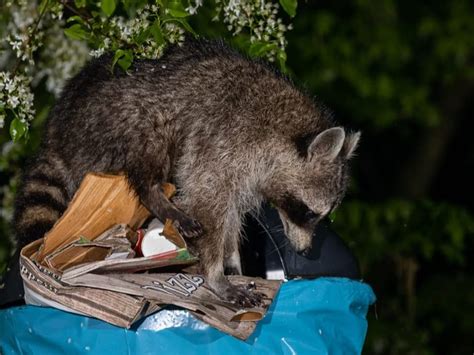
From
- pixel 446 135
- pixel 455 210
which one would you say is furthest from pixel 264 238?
pixel 446 135

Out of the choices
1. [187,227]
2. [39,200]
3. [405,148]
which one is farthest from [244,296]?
[405,148]

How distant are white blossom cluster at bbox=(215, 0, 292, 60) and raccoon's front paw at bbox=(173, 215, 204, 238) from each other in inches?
32.3

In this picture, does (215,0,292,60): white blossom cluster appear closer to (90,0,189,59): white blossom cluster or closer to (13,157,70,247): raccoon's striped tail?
(90,0,189,59): white blossom cluster

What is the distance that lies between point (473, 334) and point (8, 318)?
17.0 feet

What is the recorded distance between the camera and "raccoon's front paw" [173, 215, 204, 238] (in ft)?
12.7

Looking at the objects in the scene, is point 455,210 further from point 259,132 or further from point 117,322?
point 117,322

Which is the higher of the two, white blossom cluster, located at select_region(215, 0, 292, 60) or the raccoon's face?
white blossom cluster, located at select_region(215, 0, 292, 60)

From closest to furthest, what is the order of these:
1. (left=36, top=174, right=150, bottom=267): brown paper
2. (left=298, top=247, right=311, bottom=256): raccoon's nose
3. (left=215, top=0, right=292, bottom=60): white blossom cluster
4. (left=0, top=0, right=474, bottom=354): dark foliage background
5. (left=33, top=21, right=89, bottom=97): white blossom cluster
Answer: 1. (left=36, top=174, right=150, bottom=267): brown paper
2. (left=298, top=247, right=311, bottom=256): raccoon's nose
3. (left=215, top=0, right=292, bottom=60): white blossom cluster
4. (left=33, top=21, right=89, bottom=97): white blossom cluster
5. (left=0, top=0, right=474, bottom=354): dark foliage background


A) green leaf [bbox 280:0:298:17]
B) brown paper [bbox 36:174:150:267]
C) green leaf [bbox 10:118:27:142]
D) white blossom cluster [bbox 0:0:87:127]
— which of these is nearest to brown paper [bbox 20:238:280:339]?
brown paper [bbox 36:174:150:267]

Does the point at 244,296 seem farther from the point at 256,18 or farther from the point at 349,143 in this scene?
the point at 256,18

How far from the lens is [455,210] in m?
6.53

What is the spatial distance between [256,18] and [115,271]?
1490 millimetres

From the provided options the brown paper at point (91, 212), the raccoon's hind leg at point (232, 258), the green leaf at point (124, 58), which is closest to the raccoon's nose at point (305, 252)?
the raccoon's hind leg at point (232, 258)

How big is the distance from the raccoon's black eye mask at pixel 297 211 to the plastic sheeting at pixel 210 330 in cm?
57
